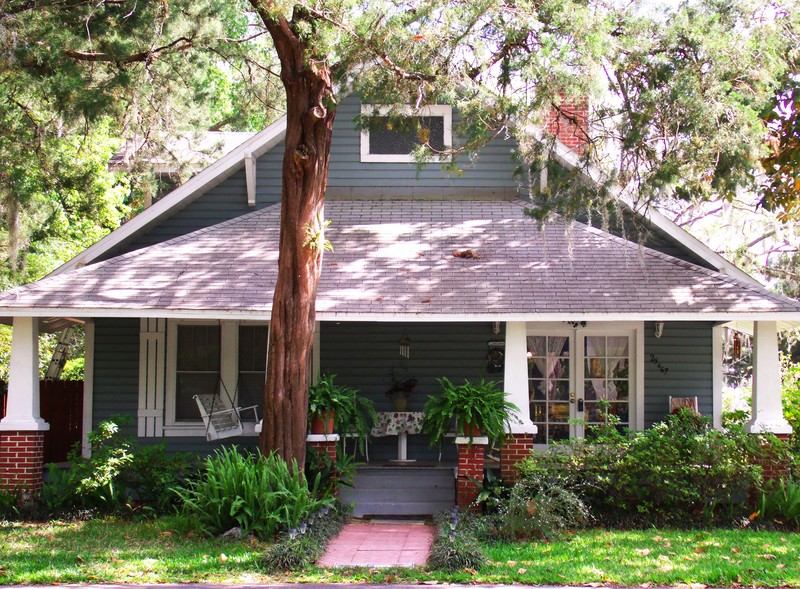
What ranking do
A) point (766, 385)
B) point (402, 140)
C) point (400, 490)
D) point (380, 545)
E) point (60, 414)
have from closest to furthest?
1. point (380, 545)
2. point (766, 385)
3. point (400, 490)
4. point (402, 140)
5. point (60, 414)

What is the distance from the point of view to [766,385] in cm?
1228

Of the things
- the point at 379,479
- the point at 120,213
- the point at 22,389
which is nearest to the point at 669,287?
the point at 379,479

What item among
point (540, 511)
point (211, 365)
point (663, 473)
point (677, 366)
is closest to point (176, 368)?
point (211, 365)

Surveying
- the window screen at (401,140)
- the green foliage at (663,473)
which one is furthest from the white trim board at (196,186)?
the green foliage at (663,473)

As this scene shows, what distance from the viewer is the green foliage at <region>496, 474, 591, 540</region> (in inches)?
412

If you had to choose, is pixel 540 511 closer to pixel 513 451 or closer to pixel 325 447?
pixel 513 451

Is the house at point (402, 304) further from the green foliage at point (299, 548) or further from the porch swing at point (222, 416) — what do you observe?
the green foliage at point (299, 548)

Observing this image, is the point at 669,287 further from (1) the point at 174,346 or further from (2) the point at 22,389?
(2) the point at 22,389

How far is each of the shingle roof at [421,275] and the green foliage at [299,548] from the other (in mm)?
2835

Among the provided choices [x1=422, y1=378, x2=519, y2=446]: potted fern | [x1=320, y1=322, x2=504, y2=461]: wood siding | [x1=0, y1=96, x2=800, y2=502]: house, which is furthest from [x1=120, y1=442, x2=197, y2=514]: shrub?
[x1=422, y1=378, x2=519, y2=446]: potted fern

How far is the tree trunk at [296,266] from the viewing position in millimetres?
11109

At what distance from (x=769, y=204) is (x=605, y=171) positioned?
5134 mm

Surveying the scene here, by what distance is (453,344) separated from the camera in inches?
568

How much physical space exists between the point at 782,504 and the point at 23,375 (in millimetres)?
9421
